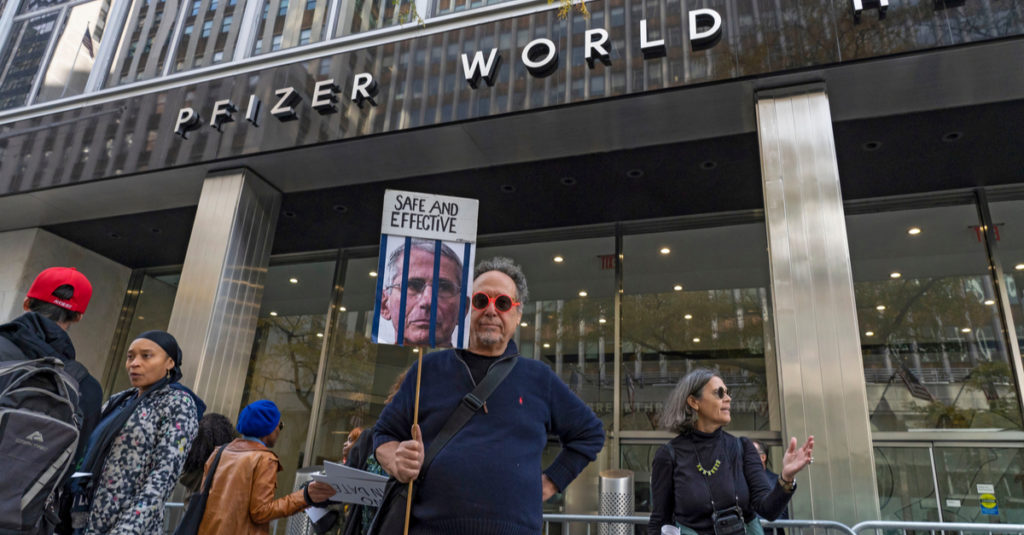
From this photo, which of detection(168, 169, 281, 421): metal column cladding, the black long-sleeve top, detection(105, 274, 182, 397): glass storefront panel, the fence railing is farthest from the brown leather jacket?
detection(105, 274, 182, 397): glass storefront panel

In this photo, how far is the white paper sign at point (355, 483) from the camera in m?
2.67

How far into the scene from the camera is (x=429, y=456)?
2221 millimetres

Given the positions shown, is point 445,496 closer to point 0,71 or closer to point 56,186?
point 56,186

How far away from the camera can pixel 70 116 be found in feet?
32.2

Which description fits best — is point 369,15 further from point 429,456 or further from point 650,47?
point 429,456

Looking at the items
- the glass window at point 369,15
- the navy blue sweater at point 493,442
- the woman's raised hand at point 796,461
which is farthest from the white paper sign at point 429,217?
the glass window at point 369,15

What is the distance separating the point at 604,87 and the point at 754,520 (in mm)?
4920

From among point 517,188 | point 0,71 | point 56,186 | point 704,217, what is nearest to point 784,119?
point 704,217

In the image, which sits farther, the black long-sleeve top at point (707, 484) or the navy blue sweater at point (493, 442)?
the black long-sleeve top at point (707, 484)

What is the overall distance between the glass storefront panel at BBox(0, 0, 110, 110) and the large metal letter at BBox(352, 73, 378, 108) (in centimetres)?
545

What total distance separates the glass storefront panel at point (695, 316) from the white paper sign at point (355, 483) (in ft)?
20.8

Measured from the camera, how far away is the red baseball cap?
2.88 m

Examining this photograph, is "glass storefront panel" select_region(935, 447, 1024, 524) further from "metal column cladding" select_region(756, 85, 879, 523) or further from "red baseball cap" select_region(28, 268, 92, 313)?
"red baseball cap" select_region(28, 268, 92, 313)

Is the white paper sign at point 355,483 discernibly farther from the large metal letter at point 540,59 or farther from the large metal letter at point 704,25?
the large metal letter at point 704,25
